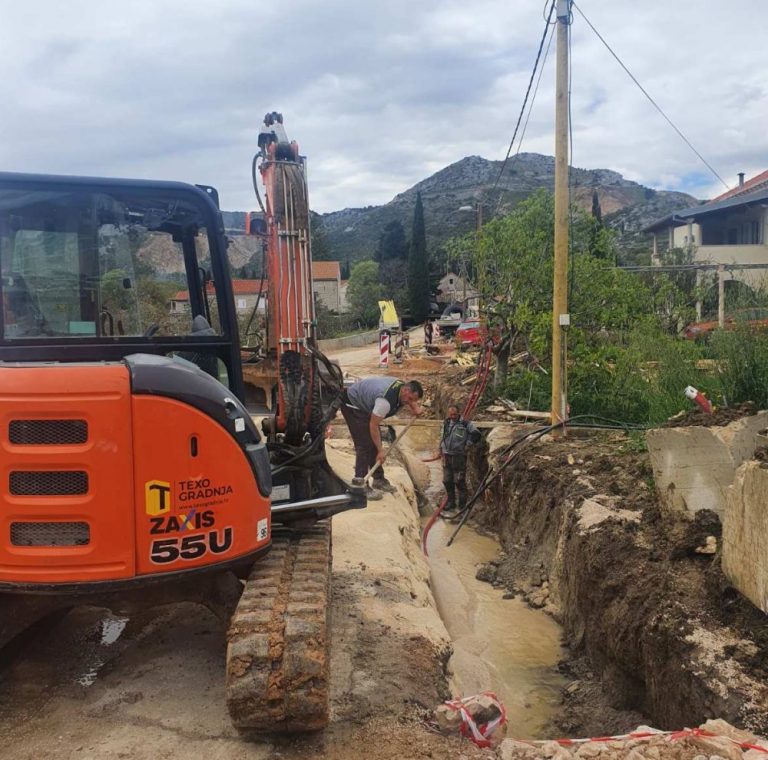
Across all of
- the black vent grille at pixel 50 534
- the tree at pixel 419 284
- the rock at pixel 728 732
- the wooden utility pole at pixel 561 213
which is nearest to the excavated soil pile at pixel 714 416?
the wooden utility pole at pixel 561 213

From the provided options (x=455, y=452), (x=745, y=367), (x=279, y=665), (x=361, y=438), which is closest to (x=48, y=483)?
(x=279, y=665)

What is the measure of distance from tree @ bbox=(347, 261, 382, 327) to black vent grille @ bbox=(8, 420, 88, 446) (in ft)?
169

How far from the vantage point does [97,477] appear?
11.1 ft

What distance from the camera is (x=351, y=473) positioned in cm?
980

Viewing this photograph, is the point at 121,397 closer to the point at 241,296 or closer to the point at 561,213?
the point at 241,296

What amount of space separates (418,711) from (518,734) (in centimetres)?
209

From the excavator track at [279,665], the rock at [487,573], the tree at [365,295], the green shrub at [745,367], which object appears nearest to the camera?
the excavator track at [279,665]

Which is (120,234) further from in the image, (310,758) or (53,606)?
(310,758)

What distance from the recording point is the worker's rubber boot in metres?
9.20

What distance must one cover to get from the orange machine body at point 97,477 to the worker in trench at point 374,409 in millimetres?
3450

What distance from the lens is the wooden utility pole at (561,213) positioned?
918cm

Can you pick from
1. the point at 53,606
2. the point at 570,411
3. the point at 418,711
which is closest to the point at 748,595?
the point at 418,711

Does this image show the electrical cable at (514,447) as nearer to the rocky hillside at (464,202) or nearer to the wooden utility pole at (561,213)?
the wooden utility pole at (561,213)

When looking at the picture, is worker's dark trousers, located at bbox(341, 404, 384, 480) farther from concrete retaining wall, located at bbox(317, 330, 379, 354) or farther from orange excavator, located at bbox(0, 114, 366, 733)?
concrete retaining wall, located at bbox(317, 330, 379, 354)
